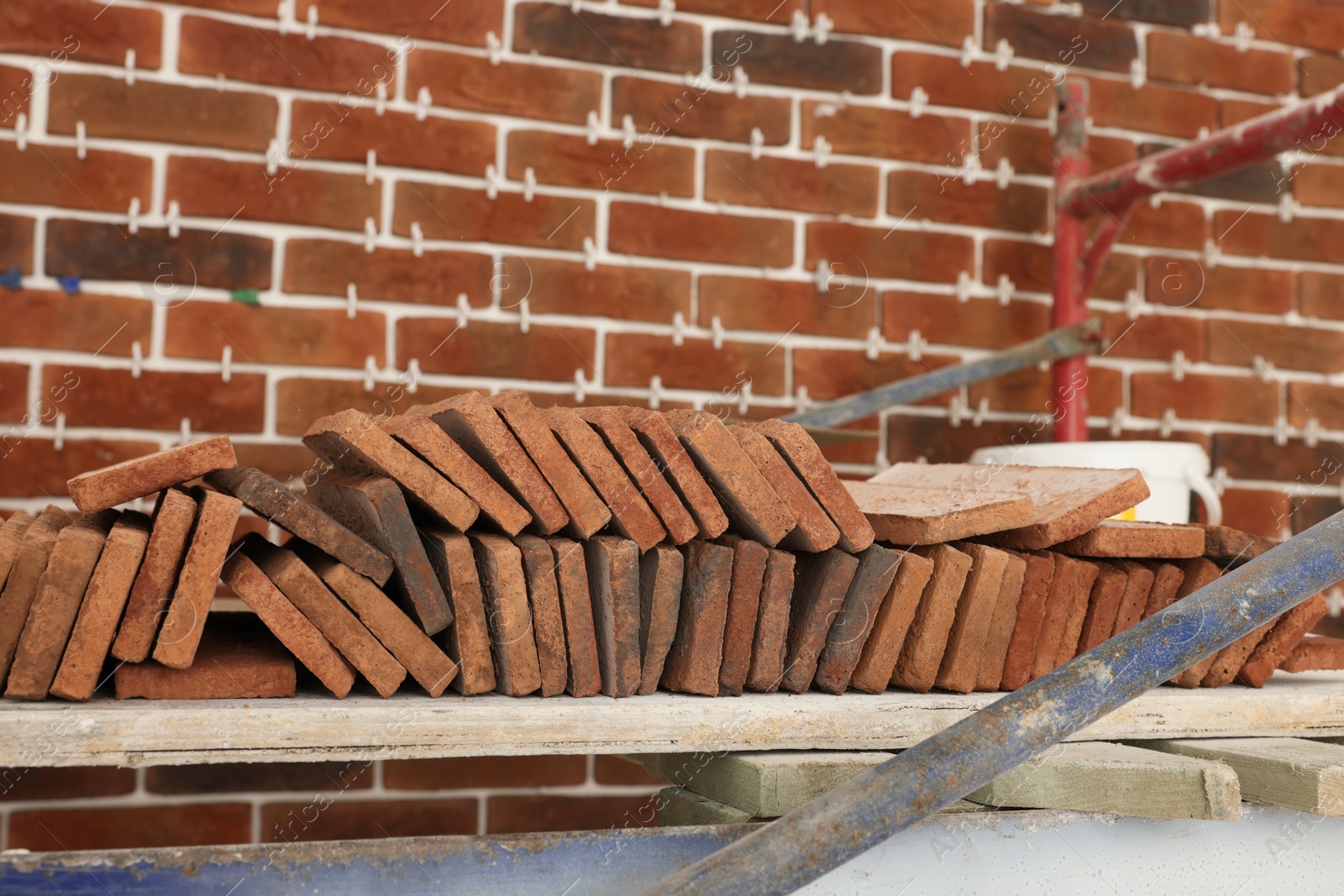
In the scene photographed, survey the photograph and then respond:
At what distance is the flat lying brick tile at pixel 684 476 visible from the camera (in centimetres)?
112

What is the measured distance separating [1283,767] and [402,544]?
0.85m

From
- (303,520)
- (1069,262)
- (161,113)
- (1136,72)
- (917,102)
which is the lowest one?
(303,520)

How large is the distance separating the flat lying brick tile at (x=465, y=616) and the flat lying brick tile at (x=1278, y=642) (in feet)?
2.83

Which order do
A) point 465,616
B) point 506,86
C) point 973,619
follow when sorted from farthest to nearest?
point 506,86 < point 973,619 < point 465,616

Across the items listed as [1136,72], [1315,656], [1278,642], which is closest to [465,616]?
[1278,642]

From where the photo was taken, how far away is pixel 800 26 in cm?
209

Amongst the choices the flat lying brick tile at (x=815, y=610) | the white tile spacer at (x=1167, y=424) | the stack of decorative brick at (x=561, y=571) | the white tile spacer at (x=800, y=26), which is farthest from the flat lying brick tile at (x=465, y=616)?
the white tile spacer at (x=1167, y=424)

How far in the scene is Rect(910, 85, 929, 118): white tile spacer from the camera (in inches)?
84.4

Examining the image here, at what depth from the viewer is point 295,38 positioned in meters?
1.88

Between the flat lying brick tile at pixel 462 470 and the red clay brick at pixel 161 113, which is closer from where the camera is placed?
the flat lying brick tile at pixel 462 470

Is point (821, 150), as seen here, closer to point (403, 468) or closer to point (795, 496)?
point (795, 496)

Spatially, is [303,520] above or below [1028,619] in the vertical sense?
above

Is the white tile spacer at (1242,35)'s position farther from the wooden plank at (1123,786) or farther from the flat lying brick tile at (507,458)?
the flat lying brick tile at (507,458)

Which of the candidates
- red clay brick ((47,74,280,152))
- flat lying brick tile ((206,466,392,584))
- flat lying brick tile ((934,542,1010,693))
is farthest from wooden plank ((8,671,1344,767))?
red clay brick ((47,74,280,152))
